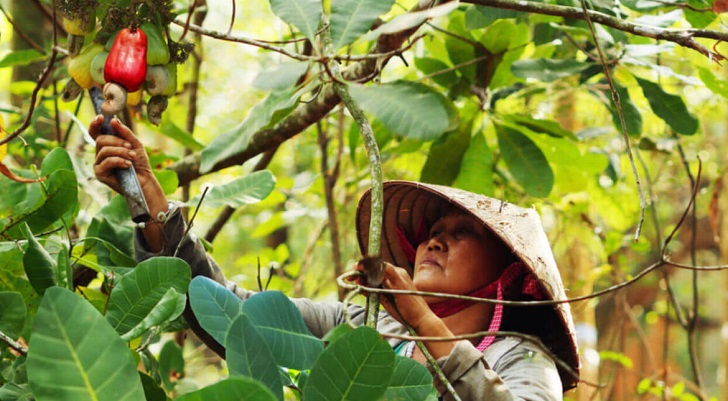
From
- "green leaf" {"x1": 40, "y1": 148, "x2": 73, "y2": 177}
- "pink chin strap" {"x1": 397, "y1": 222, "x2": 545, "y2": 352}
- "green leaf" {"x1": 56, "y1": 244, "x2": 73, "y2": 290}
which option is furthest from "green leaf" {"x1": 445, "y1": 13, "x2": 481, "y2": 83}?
"green leaf" {"x1": 56, "y1": 244, "x2": 73, "y2": 290}

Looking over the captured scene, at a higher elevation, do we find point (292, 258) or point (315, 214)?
point (315, 214)

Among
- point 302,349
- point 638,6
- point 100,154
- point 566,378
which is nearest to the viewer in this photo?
point 302,349

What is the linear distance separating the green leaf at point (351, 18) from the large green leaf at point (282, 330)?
0.88ft

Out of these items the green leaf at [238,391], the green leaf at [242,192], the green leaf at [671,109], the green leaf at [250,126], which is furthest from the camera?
the green leaf at [671,109]

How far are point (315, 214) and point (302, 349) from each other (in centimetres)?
185

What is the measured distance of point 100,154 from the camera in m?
1.14

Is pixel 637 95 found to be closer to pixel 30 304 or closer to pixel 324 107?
pixel 324 107

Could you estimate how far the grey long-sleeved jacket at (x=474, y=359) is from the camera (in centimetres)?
109

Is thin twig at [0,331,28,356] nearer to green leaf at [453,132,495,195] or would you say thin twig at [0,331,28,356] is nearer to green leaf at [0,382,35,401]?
green leaf at [0,382,35,401]

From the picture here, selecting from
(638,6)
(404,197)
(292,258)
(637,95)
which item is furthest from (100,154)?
(292,258)

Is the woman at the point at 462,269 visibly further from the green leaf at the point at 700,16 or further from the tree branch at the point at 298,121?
the green leaf at the point at 700,16

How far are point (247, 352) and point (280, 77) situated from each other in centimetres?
26

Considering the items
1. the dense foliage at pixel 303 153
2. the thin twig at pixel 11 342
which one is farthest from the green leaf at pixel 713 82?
the thin twig at pixel 11 342

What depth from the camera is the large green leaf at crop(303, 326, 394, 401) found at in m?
0.64
